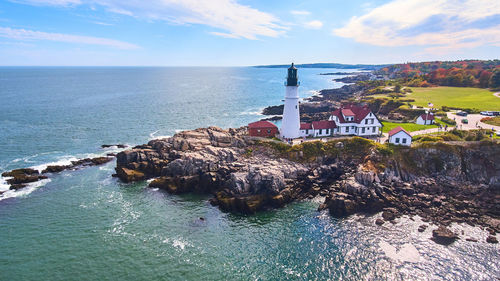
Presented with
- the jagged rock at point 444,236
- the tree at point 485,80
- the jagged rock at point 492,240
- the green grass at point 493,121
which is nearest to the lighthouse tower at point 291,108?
the jagged rock at point 444,236

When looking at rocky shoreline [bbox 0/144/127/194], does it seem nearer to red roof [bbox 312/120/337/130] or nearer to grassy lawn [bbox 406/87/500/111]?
red roof [bbox 312/120/337/130]

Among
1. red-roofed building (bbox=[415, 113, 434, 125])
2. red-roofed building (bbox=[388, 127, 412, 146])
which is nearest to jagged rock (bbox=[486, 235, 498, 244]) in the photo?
red-roofed building (bbox=[388, 127, 412, 146])

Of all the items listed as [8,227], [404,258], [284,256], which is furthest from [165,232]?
[404,258]

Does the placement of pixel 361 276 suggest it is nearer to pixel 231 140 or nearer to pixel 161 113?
pixel 231 140

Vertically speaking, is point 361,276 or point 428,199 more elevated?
point 428,199

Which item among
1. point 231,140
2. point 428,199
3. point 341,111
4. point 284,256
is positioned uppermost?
point 341,111

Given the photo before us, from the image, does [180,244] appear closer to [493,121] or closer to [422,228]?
[422,228]

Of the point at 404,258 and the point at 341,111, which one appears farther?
the point at 341,111
